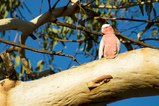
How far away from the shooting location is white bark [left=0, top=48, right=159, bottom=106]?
63.6 inches

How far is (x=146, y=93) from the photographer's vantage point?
65.6 inches

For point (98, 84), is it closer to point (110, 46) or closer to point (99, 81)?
point (99, 81)

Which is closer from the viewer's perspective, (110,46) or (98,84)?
(98,84)

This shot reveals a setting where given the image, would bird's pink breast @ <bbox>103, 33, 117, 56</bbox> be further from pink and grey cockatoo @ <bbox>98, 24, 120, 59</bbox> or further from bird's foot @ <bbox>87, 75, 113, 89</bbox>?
bird's foot @ <bbox>87, 75, 113, 89</bbox>

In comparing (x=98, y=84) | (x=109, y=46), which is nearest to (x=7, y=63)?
(x=98, y=84)

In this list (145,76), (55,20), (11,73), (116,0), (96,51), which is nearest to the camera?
(145,76)

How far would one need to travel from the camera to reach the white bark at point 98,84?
1.61 meters

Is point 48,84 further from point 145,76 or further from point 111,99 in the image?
point 145,76

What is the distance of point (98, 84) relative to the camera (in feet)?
5.39

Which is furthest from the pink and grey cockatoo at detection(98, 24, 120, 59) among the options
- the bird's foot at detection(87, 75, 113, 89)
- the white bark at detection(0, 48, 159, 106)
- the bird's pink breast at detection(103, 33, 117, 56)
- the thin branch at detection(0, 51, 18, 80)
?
the thin branch at detection(0, 51, 18, 80)

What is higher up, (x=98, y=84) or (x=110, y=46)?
(x=110, y=46)

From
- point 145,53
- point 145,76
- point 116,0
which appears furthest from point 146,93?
point 116,0

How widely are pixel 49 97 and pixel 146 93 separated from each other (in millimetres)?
639

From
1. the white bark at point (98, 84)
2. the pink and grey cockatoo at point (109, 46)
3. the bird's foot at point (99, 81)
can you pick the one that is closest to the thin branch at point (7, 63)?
the white bark at point (98, 84)
